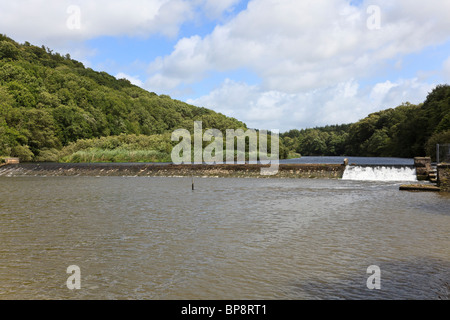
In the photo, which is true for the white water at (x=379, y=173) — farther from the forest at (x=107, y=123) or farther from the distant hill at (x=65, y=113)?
the distant hill at (x=65, y=113)

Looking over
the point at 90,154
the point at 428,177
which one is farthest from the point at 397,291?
the point at 90,154

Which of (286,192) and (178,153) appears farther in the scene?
(178,153)

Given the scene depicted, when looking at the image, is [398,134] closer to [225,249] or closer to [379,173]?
[379,173]

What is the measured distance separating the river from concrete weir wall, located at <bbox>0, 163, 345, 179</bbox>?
16.9m

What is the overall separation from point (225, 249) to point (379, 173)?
29.1 metres

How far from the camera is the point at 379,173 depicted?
1451 inches

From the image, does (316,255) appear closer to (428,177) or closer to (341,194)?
(341,194)

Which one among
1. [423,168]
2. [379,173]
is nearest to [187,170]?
[379,173]

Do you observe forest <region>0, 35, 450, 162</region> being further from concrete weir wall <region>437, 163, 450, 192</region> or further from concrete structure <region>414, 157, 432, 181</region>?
concrete weir wall <region>437, 163, 450, 192</region>

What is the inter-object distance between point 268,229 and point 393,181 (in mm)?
24539

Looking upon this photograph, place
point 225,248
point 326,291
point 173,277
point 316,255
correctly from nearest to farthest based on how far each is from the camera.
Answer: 1. point 326,291
2. point 173,277
3. point 316,255
4. point 225,248

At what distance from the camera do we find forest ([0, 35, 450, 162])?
72125 mm

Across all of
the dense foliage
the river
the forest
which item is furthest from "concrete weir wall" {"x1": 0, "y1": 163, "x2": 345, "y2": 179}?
the dense foliage
